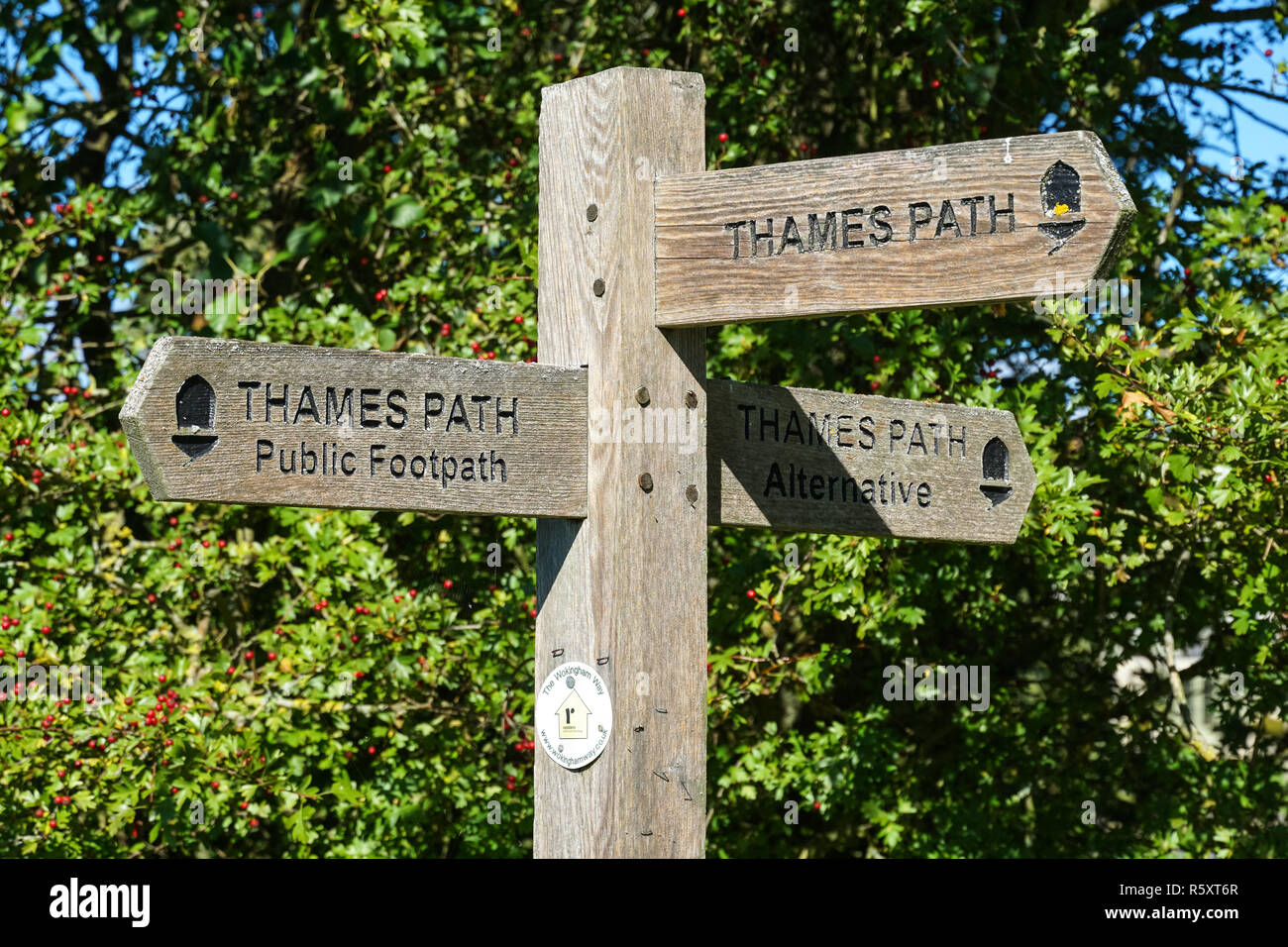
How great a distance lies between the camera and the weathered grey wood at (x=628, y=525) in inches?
81.1

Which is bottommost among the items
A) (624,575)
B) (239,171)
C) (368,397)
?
(624,575)

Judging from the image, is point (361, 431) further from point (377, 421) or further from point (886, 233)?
point (886, 233)

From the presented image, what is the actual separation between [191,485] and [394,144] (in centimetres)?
363

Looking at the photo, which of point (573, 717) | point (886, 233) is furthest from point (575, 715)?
point (886, 233)

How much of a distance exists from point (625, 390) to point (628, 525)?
0.19m

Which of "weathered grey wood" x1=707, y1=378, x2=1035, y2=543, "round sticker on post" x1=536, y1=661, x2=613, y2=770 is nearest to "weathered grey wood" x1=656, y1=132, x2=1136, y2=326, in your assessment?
"weathered grey wood" x1=707, y1=378, x2=1035, y2=543

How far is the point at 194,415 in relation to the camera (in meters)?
1.86

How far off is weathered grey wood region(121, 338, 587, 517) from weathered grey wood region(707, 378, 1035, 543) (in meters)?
0.29

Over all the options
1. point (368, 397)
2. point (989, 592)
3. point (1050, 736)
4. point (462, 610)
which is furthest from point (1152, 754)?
point (368, 397)

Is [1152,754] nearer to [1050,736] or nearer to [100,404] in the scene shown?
[1050,736]

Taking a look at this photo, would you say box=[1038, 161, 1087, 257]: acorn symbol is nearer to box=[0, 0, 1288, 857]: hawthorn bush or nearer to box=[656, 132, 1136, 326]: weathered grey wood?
box=[656, 132, 1136, 326]: weathered grey wood

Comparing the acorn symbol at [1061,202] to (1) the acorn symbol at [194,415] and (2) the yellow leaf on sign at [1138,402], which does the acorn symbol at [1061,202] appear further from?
(2) the yellow leaf on sign at [1138,402]

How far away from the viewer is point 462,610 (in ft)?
15.2

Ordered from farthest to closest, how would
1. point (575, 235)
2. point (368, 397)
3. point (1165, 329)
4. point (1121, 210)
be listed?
point (1165, 329)
point (575, 235)
point (368, 397)
point (1121, 210)
